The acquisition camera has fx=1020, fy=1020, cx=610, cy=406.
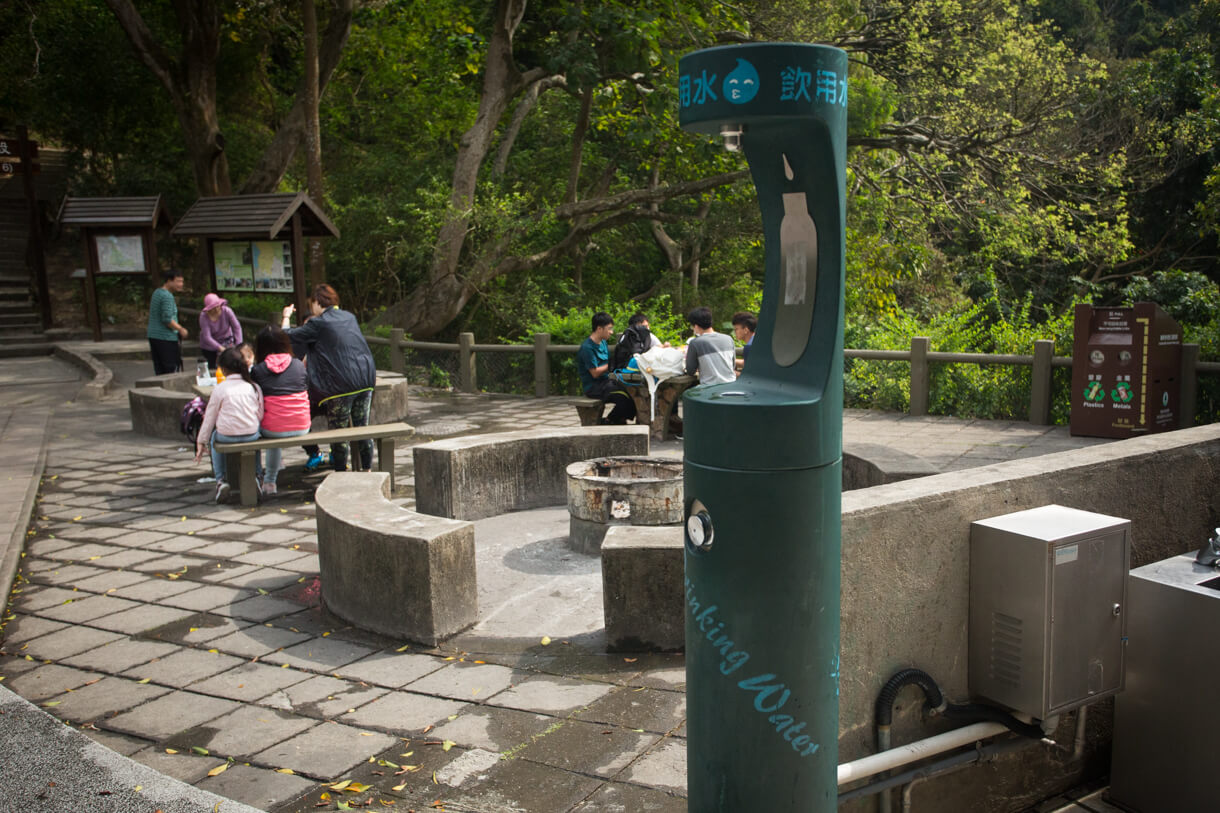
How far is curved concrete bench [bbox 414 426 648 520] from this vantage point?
307 inches

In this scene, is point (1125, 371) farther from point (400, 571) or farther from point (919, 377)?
point (400, 571)

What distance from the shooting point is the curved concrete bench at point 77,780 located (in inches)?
125

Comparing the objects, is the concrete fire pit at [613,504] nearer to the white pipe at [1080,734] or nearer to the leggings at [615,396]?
the white pipe at [1080,734]

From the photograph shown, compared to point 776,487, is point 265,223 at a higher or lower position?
higher

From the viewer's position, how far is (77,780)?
3.37 meters

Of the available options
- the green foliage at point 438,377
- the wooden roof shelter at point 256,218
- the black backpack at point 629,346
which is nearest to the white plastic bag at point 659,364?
the black backpack at point 629,346

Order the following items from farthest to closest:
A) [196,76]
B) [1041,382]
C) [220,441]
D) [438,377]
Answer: [196,76]
[438,377]
[1041,382]
[220,441]

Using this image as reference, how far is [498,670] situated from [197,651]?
5.32 feet

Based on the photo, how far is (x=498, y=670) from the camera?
4895mm

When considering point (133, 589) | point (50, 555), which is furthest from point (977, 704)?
point (50, 555)

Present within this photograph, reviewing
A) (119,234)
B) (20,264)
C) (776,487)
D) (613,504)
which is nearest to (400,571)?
(613,504)

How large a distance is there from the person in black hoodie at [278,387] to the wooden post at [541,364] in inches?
268

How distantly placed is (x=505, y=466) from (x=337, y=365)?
6.67 ft

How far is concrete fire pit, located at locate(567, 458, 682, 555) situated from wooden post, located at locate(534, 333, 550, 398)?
8.22m
